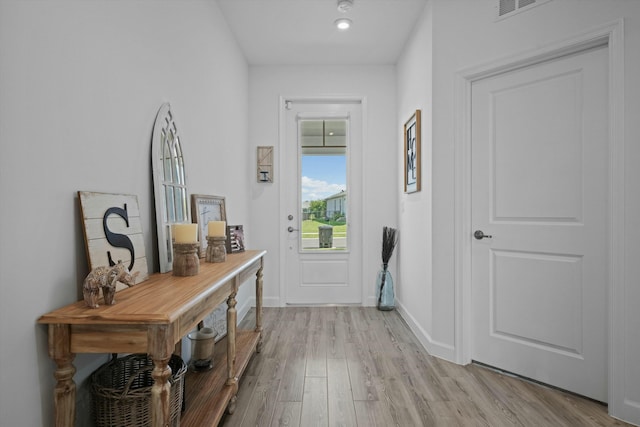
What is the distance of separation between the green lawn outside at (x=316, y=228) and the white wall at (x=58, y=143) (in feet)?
7.62

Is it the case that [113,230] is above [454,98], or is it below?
below

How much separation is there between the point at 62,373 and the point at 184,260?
64 centimetres

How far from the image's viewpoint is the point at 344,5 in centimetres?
279

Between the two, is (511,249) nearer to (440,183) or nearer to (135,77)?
(440,183)

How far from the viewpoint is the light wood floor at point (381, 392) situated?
185 cm

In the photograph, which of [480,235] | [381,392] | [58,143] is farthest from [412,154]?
[58,143]

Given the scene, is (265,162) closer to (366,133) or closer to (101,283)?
(366,133)

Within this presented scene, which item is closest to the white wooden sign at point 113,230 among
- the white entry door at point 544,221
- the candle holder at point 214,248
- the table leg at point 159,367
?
the table leg at point 159,367

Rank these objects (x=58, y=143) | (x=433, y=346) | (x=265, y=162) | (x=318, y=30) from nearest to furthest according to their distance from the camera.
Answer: (x=58, y=143) < (x=433, y=346) < (x=318, y=30) < (x=265, y=162)

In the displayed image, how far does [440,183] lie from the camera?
264 cm

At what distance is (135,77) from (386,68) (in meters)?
3.01

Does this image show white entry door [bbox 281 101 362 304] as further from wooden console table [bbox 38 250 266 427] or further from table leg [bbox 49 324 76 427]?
table leg [bbox 49 324 76 427]

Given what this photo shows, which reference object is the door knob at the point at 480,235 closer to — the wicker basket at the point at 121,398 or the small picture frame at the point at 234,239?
the small picture frame at the point at 234,239

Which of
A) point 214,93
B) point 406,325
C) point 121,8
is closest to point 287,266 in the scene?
point 406,325
